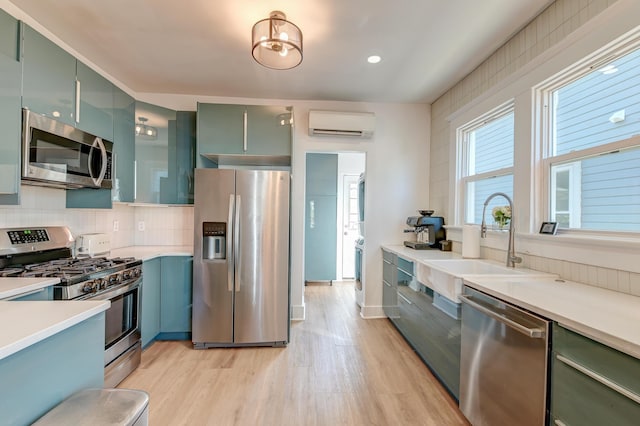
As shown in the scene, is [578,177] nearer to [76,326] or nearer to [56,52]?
[76,326]

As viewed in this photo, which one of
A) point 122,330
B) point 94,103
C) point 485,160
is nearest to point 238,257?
point 122,330

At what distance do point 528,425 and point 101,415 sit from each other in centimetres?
165

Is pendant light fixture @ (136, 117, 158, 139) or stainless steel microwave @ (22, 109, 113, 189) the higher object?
pendant light fixture @ (136, 117, 158, 139)

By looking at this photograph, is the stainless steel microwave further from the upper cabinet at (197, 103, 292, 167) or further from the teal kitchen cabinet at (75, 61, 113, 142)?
the upper cabinet at (197, 103, 292, 167)

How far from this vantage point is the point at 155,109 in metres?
2.89

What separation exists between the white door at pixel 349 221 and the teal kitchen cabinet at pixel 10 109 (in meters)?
4.34

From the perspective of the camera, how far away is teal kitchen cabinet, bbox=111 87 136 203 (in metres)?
2.51

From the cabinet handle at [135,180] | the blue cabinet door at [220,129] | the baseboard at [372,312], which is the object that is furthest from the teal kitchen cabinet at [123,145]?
the baseboard at [372,312]

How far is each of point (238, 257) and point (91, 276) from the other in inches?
42.5

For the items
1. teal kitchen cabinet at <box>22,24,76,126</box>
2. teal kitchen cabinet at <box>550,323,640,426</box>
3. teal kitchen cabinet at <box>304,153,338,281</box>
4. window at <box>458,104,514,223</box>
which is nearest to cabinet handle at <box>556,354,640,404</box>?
teal kitchen cabinet at <box>550,323,640,426</box>

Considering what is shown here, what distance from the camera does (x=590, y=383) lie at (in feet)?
3.33

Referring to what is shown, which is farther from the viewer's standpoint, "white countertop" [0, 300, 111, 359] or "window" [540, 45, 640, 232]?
"window" [540, 45, 640, 232]

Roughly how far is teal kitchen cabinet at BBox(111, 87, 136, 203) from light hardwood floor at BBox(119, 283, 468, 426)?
1479mm

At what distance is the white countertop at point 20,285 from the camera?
1356 millimetres
